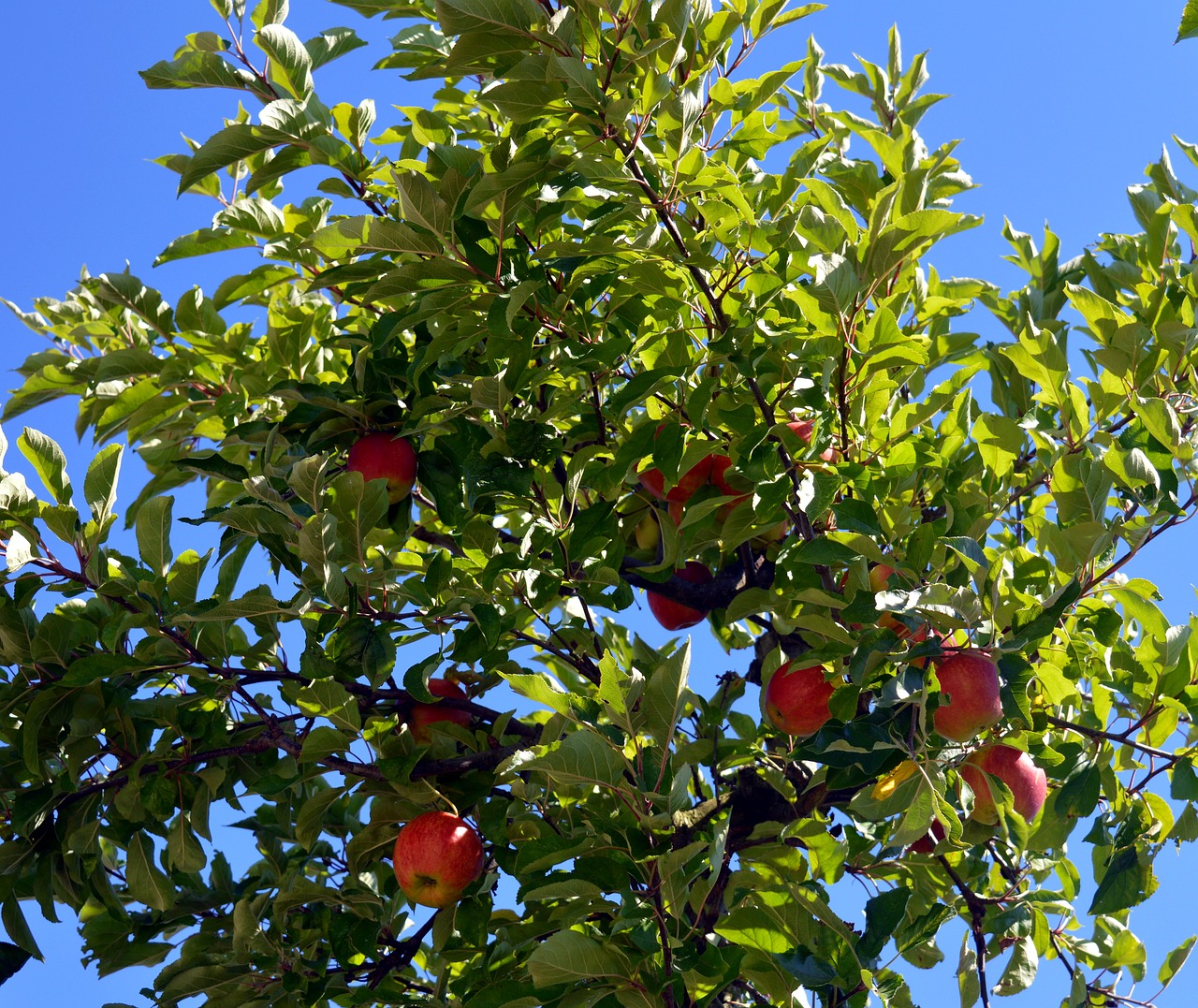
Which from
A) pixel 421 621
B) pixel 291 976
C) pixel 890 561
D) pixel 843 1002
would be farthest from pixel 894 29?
pixel 291 976

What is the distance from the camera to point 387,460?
2.70m

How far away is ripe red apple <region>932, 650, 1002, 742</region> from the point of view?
7.20ft

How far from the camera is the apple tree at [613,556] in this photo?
2.10 metres

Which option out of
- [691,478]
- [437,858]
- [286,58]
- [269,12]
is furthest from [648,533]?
[269,12]

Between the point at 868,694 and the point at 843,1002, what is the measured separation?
0.62m

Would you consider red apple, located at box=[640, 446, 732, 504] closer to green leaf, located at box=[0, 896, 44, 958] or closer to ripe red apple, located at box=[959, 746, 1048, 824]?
ripe red apple, located at box=[959, 746, 1048, 824]

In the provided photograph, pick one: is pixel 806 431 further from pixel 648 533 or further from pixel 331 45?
pixel 331 45

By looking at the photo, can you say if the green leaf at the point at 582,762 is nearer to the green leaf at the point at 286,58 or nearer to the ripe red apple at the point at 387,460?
the ripe red apple at the point at 387,460

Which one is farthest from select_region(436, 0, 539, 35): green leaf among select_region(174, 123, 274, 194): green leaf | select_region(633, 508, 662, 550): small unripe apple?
select_region(633, 508, 662, 550): small unripe apple

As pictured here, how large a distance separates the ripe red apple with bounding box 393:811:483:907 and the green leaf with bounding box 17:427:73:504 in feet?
3.66

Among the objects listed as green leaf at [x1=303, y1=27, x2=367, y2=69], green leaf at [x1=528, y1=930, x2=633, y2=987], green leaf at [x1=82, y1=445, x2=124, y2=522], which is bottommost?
green leaf at [x1=528, y1=930, x2=633, y2=987]

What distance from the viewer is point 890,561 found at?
6.97 feet

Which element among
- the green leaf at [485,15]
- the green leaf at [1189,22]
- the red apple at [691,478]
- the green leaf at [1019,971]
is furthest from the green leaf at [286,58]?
the green leaf at [1019,971]

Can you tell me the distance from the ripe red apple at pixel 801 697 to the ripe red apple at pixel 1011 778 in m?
0.33
